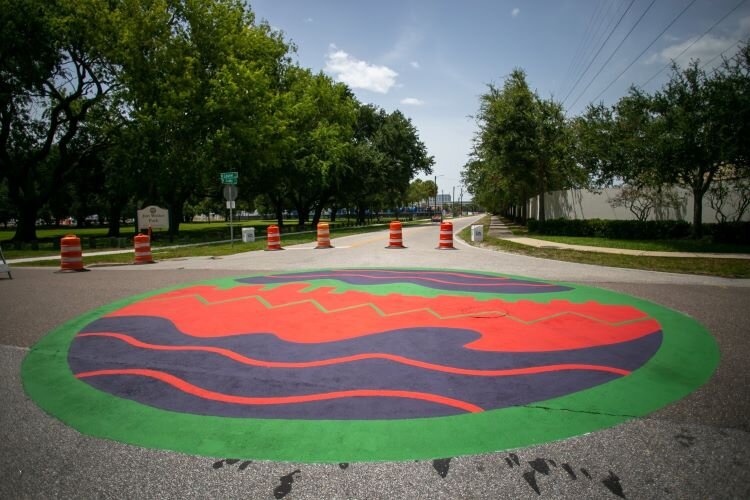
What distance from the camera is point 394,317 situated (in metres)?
6.34

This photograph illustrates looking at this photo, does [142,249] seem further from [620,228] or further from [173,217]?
[620,228]

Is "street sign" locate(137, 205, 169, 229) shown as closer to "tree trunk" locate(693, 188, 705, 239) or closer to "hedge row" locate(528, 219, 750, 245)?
"hedge row" locate(528, 219, 750, 245)

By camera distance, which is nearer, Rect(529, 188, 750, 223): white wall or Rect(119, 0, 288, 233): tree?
Rect(529, 188, 750, 223): white wall

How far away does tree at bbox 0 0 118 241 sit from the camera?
24.3 m

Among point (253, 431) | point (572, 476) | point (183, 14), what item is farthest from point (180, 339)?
point (183, 14)

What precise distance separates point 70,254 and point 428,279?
36.6ft

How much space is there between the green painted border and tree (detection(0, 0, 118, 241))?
28.2 m

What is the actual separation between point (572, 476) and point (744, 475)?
3.38 ft

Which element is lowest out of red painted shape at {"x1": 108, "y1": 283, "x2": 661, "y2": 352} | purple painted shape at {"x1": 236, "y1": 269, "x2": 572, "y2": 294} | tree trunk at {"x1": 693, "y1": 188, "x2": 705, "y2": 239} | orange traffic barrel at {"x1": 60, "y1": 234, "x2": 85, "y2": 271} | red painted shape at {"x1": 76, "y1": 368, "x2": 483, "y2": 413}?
red painted shape at {"x1": 76, "y1": 368, "x2": 483, "y2": 413}

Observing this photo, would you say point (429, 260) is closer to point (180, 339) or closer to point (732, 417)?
point (180, 339)

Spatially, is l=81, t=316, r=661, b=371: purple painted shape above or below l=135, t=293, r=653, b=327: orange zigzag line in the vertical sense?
below

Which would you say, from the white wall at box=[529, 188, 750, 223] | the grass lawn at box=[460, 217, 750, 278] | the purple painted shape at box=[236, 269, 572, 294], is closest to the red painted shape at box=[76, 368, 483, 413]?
the purple painted shape at box=[236, 269, 572, 294]

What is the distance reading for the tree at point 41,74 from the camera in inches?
957

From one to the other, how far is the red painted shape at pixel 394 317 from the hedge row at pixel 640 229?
1516 cm
